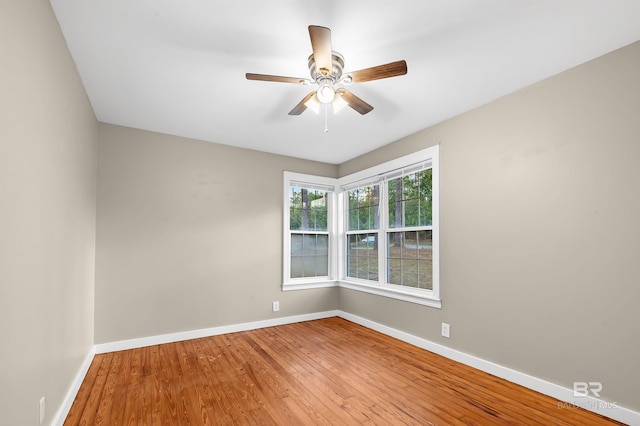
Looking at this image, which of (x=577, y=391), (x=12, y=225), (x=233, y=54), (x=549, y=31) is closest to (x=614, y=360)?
(x=577, y=391)

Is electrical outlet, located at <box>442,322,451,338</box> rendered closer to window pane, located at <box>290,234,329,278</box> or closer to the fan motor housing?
window pane, located at <box>290,234,329,278</box>

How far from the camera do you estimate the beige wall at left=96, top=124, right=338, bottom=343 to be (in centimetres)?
347

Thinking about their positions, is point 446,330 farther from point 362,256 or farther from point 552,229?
point 362,256

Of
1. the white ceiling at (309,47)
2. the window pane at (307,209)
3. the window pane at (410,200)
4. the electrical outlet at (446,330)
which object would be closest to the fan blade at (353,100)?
the white ceiling at (309,47)

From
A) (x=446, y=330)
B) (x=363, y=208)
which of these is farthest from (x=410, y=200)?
(x=446, y=330)

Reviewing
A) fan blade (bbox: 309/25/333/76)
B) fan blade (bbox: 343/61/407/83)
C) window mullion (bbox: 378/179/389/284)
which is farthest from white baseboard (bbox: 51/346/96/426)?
window mullion (bbox: 378/179/389/284)

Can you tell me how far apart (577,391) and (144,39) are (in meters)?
3.89

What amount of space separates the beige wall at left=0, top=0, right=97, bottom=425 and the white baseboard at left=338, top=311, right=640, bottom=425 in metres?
3.18

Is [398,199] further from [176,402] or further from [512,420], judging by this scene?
[176,402]

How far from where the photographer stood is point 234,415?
7.14 feet

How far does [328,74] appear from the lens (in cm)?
204

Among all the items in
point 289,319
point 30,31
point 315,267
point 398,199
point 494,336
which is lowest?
point 289,319

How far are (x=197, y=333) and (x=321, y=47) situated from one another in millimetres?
3515

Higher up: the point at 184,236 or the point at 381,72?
the point at 381,72
